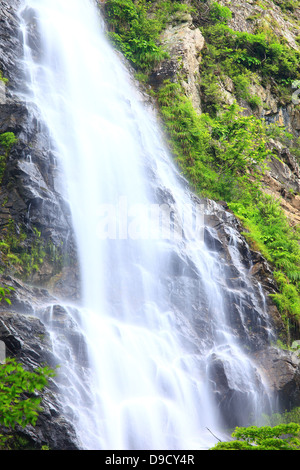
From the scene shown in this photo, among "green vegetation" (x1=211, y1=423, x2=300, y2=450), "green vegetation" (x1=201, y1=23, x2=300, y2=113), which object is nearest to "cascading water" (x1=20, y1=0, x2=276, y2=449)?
"green vegetation" (x1=211, y1=423, x2=300, y2=450)

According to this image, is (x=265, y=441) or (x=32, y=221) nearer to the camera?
(x=265, y=441)

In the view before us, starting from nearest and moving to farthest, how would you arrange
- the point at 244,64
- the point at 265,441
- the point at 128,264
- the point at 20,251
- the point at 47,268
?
the point at 265,441
the point at 20,251
the point at 47,268
the point at 128,264
the point at 244,64

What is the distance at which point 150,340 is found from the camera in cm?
1072

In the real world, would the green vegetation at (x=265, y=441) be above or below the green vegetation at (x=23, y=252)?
above

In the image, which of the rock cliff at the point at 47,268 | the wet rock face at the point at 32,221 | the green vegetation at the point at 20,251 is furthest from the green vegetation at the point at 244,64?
the green vegetation at the point at 20,251

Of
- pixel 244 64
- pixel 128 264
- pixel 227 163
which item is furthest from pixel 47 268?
pixel 244 64

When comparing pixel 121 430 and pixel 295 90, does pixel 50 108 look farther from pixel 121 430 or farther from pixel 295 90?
pixel 295 90

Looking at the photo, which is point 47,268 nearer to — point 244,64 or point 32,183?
point 32,183

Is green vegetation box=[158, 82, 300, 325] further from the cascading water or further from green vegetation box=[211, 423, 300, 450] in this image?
green vegetation box=[211, 423, 300, 450]

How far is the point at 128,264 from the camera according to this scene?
1230cm

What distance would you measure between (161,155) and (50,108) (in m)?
4.79

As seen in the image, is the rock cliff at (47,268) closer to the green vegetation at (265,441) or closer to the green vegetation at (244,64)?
the green vegetation at (265,441)

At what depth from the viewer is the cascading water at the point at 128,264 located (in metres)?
9.29

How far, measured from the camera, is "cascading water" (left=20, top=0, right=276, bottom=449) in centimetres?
929
